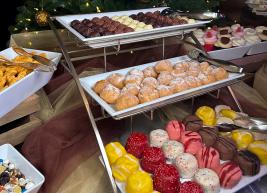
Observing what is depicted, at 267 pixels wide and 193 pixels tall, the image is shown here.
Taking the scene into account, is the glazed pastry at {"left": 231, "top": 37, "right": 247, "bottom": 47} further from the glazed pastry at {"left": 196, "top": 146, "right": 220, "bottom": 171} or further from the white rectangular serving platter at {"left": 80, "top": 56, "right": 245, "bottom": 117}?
the glazed pastry at {"left": 196, "top": 146, "right": 220, "bottom": 171}

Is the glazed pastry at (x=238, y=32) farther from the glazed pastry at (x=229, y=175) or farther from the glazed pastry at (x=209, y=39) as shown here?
the glazed pastry at (x=229, y=175)

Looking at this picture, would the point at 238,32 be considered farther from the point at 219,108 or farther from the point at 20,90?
the point at 20,90

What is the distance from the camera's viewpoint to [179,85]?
804mm

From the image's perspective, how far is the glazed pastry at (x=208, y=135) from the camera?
2.56ft

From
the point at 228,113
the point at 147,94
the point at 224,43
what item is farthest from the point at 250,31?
the point at 147,94

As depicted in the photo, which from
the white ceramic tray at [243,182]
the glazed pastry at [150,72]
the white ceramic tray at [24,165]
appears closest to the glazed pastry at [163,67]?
the glazed pastry at [150,72]

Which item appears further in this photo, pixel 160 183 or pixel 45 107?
pixel 45 107

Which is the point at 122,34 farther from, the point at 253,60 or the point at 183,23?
the point at 253,60

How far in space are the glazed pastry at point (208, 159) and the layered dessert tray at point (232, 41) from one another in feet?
1.74

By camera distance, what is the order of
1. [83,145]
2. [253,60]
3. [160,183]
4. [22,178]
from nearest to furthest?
[160,183], [22,178], [83,145], [253,60]

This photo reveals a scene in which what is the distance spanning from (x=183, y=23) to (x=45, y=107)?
0.53m

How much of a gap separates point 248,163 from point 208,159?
0.10 metres

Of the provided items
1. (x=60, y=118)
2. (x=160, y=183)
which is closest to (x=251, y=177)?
(x=160, y=183)

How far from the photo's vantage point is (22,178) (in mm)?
774
